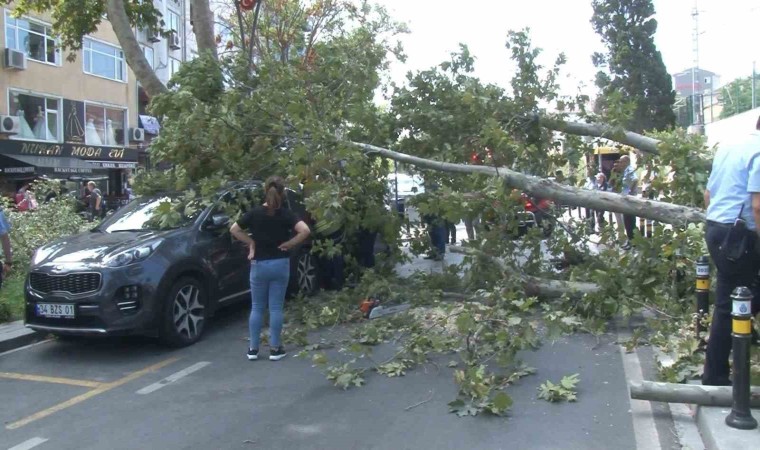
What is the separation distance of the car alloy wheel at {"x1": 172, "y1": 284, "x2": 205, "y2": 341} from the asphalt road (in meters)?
0.27

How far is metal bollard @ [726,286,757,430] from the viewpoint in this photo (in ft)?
13.3

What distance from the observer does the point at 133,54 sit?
12.1 meters


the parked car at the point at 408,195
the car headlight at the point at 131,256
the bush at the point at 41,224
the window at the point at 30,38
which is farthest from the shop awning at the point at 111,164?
the car headlight at the point at 131,256

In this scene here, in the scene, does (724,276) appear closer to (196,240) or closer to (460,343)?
(460,343)

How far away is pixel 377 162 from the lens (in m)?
8.77

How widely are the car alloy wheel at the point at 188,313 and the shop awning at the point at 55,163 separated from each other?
2215 cm

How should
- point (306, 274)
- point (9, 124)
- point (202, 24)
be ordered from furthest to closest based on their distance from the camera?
point (9, 124), point (202, 24), point (306, 274)

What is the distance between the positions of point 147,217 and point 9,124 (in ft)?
68.8

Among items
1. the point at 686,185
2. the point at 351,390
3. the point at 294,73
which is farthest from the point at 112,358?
the point at 686,185

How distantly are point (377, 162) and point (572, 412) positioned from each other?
4626 mm

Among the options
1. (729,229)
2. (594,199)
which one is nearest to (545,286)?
(594,199)

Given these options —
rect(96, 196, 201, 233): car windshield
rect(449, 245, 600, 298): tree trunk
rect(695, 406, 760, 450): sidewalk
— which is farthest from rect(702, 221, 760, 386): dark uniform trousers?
rect(96, 196, 201, 233): car windshield

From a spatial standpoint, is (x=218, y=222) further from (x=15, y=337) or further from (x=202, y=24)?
(x=202, y=24)

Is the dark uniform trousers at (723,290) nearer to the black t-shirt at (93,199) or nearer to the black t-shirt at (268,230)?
the black t-shirt at (268,230)
